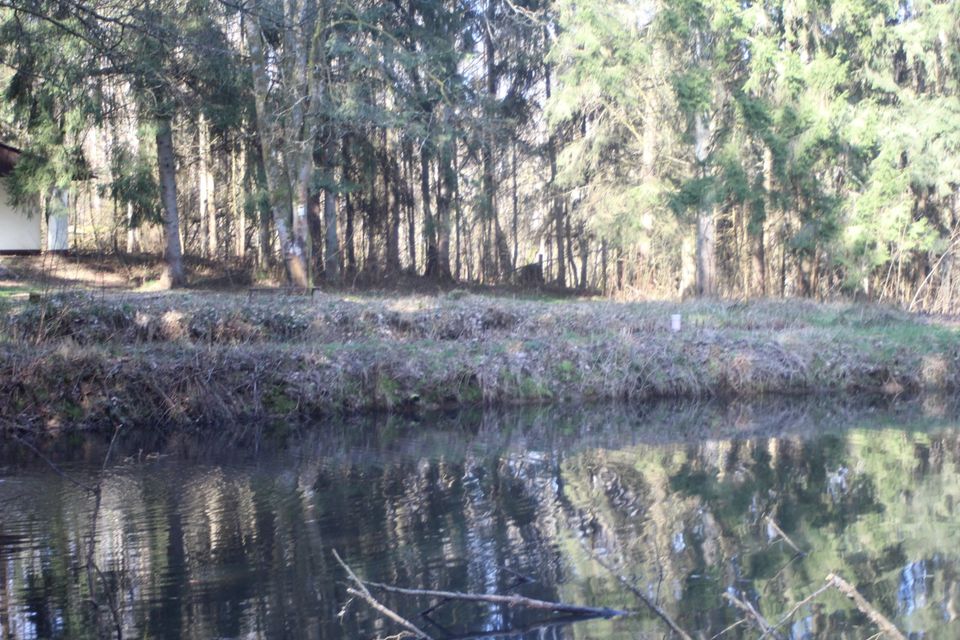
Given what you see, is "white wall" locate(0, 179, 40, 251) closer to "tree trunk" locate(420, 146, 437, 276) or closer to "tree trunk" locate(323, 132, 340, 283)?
"tree trunk" locate(323, 132, 340, 283)

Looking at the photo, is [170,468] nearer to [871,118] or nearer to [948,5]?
[871,118]

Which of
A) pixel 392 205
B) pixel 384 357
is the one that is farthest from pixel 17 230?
pixel 384 357

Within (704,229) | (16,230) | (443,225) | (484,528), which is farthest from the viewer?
(443,225)

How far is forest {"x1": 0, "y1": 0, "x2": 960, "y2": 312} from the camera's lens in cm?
2548

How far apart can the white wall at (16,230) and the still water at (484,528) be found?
674 inches

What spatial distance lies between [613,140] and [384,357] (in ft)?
50.1

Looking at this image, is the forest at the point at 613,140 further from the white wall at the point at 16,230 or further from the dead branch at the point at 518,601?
the dead branch at the point at 518,601

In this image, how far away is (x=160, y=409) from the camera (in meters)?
16.1

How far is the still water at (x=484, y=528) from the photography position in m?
7.20

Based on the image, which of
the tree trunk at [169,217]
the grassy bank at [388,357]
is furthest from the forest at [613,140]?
the grassy bank at [388,357]

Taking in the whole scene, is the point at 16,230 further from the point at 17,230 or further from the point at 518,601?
the point at 518,601

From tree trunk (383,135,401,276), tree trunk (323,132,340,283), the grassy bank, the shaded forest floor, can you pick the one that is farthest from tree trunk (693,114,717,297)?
tree trunk (323,132,340,283)

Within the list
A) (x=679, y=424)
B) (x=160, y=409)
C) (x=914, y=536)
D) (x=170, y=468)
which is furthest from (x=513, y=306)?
(x=914, y=536)

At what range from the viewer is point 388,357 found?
17.9 m
